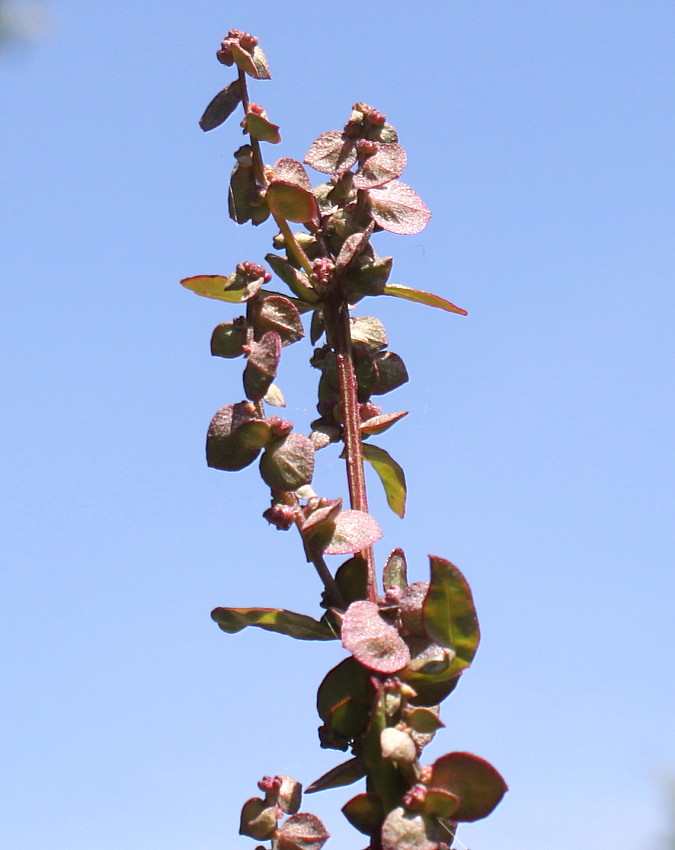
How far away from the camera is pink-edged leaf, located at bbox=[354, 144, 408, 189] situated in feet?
2.12

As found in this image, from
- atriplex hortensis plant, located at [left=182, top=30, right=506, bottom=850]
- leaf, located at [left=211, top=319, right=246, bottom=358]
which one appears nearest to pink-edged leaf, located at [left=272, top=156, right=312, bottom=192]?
atriplex hortensis plant, located at [left=182, top=30, right=506, bottom=850]

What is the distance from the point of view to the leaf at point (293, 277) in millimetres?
636

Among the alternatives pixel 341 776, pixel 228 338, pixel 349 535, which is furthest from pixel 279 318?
pixel 341 776

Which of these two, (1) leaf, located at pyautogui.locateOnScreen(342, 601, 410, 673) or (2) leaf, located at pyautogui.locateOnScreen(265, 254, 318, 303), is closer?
(1) leaf, located at pyautogui.locateOnScreen(342, 601, 410, 673)

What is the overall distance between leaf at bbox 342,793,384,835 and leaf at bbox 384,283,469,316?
319mm

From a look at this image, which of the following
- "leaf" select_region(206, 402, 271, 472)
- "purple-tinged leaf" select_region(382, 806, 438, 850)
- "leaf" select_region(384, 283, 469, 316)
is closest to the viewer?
"purple-tinged leaf" select_region(382, 806, 438, 850)

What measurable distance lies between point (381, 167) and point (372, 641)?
0.31 m

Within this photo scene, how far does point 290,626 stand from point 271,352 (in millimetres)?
151

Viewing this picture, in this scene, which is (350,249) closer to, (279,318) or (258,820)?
(279,318)

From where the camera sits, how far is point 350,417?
595mm

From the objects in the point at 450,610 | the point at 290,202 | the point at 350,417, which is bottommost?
the point at 450,610

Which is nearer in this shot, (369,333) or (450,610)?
(450,610)

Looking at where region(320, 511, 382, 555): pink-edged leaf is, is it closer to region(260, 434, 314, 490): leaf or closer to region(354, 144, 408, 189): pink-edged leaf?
region(260, 434, 314, 490): leaf

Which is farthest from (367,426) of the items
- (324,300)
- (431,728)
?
(431,728)
